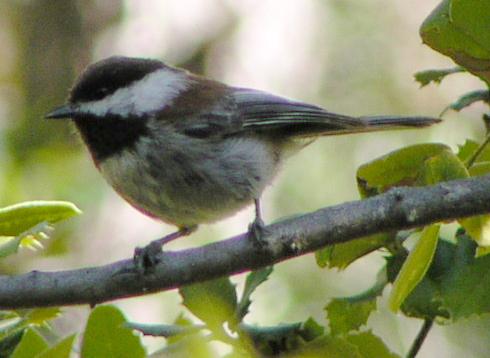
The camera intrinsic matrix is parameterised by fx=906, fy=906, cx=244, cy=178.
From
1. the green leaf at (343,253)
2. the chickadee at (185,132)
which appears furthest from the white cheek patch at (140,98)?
the green leaf at (343,253)

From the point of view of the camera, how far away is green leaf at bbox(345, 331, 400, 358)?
4.96ft

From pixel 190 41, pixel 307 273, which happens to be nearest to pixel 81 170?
pixel 307 273

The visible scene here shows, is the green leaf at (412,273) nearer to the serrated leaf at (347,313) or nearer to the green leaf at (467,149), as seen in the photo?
the serrated leaf at (347,313)

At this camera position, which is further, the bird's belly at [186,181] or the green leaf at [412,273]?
the bird's belly at [186,181]

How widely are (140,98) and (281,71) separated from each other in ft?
9.06

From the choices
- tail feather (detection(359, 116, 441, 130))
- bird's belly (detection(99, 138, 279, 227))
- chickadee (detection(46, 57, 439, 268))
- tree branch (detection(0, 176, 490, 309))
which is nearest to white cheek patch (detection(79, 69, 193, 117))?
chickadee (detection(46, 57, 439, 268))

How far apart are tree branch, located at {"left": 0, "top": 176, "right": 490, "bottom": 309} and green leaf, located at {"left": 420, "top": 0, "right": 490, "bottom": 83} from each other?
0.21 meters

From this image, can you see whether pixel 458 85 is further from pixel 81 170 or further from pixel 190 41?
pixel 81 170

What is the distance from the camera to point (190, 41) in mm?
5641

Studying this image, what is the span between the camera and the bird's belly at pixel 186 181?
8.48 ft

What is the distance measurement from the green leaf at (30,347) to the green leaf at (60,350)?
0.16 feet

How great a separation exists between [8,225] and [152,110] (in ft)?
3.72

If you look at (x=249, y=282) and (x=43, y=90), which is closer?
(x=249, y=282)

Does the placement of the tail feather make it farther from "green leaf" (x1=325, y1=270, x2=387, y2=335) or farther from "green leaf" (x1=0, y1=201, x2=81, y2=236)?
"green leaf" (x1=0, y1=201, x2=81, y2=236)
